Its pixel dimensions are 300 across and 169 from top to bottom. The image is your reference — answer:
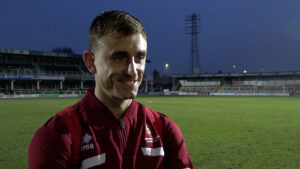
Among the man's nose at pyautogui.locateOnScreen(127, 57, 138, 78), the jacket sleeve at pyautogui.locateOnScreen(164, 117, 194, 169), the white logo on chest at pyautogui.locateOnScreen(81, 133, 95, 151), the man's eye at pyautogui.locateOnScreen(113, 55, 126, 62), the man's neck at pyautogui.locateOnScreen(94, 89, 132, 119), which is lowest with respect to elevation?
the jacket sleeve at pyautogui.locateOnScreen(164, 117, 194, 169)

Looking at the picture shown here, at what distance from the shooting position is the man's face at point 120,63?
1817 mm

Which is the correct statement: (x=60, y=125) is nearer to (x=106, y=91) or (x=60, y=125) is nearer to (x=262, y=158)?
(x=106, y=91)

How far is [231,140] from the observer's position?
9695mm

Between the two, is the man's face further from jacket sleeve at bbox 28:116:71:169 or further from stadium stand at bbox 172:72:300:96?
stadium stand at bbox 172:72:300:96

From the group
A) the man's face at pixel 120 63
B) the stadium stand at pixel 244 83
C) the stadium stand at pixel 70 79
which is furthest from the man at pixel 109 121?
the stadium stand at pixel 244 83

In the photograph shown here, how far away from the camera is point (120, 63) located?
6.01 feet

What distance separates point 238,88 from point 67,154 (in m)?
70.9

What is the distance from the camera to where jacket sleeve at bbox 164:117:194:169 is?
82.0 inches

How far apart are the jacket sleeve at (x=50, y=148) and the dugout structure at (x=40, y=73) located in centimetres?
5588

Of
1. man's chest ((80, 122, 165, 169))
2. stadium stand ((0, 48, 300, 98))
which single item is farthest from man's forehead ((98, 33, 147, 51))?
stadium stand ((0, 48, 300, 98))

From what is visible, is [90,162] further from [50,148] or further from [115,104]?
[115,104]

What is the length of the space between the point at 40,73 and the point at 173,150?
208 feet

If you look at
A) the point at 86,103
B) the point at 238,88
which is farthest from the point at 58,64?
the point at 86,103

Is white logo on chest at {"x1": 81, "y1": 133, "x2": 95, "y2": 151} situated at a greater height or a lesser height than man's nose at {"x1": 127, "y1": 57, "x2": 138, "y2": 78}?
lesser
